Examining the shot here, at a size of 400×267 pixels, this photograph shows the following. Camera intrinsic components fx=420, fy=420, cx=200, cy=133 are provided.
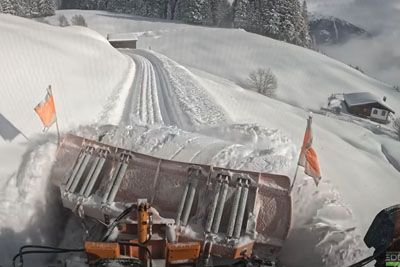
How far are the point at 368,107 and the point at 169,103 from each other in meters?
38.6

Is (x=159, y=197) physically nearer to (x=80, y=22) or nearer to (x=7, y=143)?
(x=7, y=143)

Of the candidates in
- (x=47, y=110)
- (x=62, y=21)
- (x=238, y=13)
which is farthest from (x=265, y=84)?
(x=62, y=21)

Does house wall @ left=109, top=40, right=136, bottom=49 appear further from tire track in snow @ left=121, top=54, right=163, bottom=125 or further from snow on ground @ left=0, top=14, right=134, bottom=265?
snow on ground @ left=0, top=14, right=134, bottom=265

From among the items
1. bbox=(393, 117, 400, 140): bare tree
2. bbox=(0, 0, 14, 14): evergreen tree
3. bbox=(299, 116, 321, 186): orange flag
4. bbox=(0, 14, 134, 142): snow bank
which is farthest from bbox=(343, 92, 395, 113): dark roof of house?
bbox=(0, 0, 14, 14): evergreen tree

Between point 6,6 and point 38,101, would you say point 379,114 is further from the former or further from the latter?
point 6,6

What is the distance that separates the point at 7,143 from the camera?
10.7m

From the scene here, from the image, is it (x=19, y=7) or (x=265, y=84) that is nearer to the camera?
(x=265, y=84)

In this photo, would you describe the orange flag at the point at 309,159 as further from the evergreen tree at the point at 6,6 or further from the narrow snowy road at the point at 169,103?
the evergreen tree at the point at 6,6

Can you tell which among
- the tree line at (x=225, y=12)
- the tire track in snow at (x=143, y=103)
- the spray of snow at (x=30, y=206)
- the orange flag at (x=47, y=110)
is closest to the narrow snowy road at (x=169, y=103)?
the tire track in snow at (x=143, y=103)

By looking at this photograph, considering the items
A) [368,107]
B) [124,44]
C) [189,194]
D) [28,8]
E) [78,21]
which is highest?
[28,8]

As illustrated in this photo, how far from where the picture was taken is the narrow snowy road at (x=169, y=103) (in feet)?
55.2

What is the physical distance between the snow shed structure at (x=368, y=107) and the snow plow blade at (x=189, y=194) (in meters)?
46.4

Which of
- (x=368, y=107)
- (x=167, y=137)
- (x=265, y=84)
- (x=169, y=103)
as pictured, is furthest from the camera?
(x=368, y=107)

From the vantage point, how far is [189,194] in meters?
8.44
